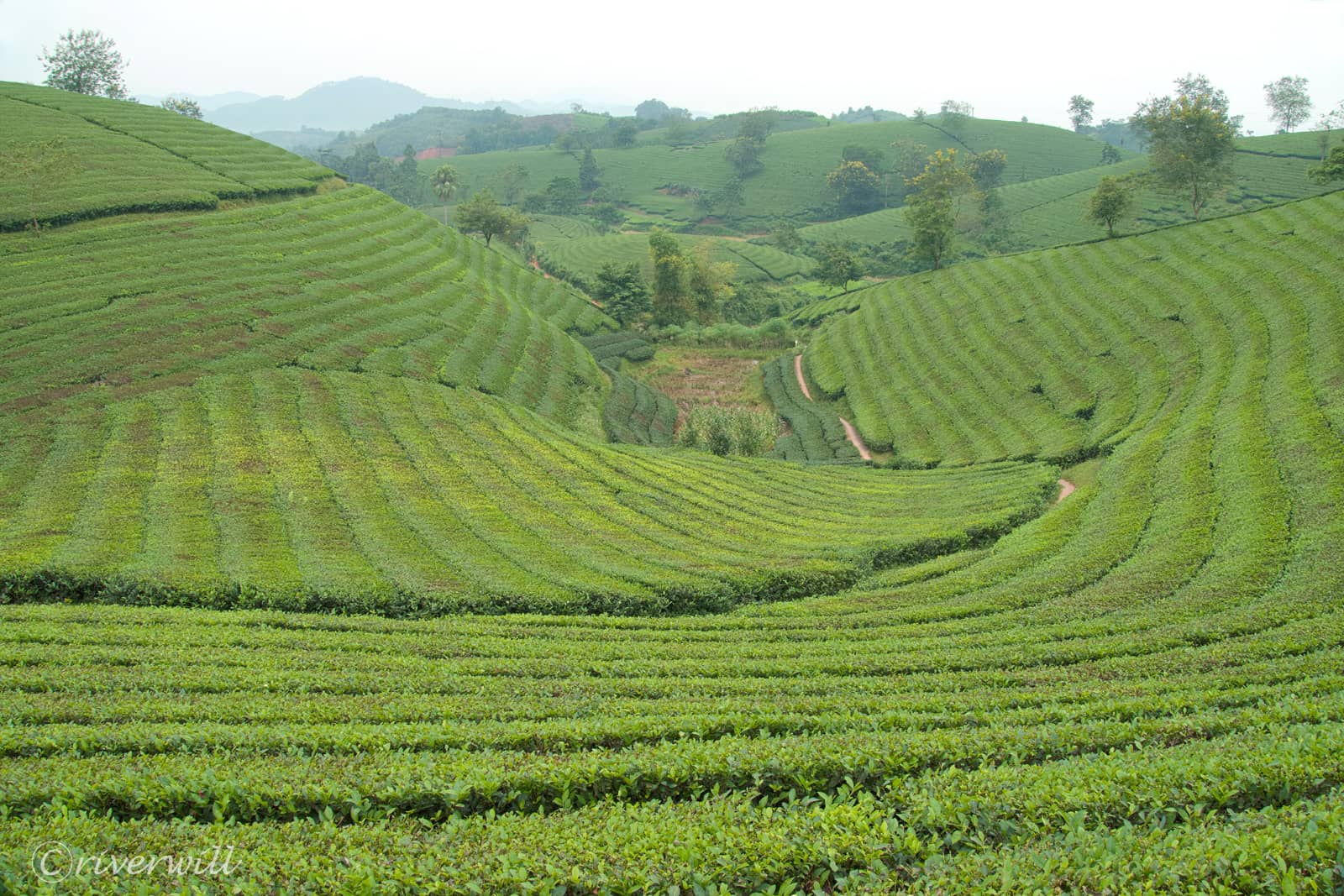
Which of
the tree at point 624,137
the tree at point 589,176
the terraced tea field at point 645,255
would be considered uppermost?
the tree at point 624,137

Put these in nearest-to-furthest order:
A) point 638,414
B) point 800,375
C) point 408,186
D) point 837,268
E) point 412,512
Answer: point 412,512
point 638,414
point 800,375
point 837,268
point 408,186

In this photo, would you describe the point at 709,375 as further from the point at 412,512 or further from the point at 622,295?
the point at 412,512

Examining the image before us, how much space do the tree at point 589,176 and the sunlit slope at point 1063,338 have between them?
10853 cm

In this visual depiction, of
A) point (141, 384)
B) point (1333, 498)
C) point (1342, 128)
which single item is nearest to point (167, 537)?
point (141, 384)

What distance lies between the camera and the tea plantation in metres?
8.11

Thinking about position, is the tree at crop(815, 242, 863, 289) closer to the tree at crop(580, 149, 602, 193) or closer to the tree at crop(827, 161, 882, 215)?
the tree at crop(827, 161, 882, 215)

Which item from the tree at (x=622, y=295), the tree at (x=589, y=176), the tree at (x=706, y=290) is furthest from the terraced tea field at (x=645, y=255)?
the tree at (x=589, y=176)

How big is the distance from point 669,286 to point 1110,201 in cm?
3511

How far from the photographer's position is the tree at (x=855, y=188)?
138500 millimetres

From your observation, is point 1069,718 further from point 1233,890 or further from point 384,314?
point 384,314

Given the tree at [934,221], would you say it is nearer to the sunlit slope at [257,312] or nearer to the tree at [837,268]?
the tree at [837,268]

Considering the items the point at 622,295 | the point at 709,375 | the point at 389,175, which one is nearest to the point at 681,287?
the point at 622,295

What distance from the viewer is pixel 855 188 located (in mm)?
140375

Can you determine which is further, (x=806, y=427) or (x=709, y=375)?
(x=709, y=375)
